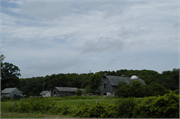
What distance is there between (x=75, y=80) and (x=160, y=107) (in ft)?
308

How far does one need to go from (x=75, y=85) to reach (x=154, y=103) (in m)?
94.0

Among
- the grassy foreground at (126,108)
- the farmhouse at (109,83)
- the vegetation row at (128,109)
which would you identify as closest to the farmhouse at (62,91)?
the farmhouse at (109,83)

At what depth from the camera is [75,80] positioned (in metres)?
104

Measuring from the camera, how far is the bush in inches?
433

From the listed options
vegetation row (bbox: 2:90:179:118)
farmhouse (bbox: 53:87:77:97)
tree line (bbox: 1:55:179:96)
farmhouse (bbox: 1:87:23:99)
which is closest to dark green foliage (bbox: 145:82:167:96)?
tree line (bbox: 1:55:179:96)

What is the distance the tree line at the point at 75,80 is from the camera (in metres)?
63.0

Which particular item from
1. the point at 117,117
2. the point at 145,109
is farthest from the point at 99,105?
the point at 145,109

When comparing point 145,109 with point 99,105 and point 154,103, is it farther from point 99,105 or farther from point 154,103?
point 99,105

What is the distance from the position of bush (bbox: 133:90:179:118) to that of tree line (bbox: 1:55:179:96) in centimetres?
3441

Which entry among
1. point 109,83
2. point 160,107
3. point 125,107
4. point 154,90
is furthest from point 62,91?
point 160,107

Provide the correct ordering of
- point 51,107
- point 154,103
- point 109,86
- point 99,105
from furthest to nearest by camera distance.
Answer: point 109,86, point 51,107, point 99,105, point 154,103

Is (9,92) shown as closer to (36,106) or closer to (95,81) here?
(95,81)

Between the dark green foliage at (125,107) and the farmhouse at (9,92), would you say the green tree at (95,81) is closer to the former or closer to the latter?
the farmhouse at (9,92)

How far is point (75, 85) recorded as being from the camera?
104 metres
